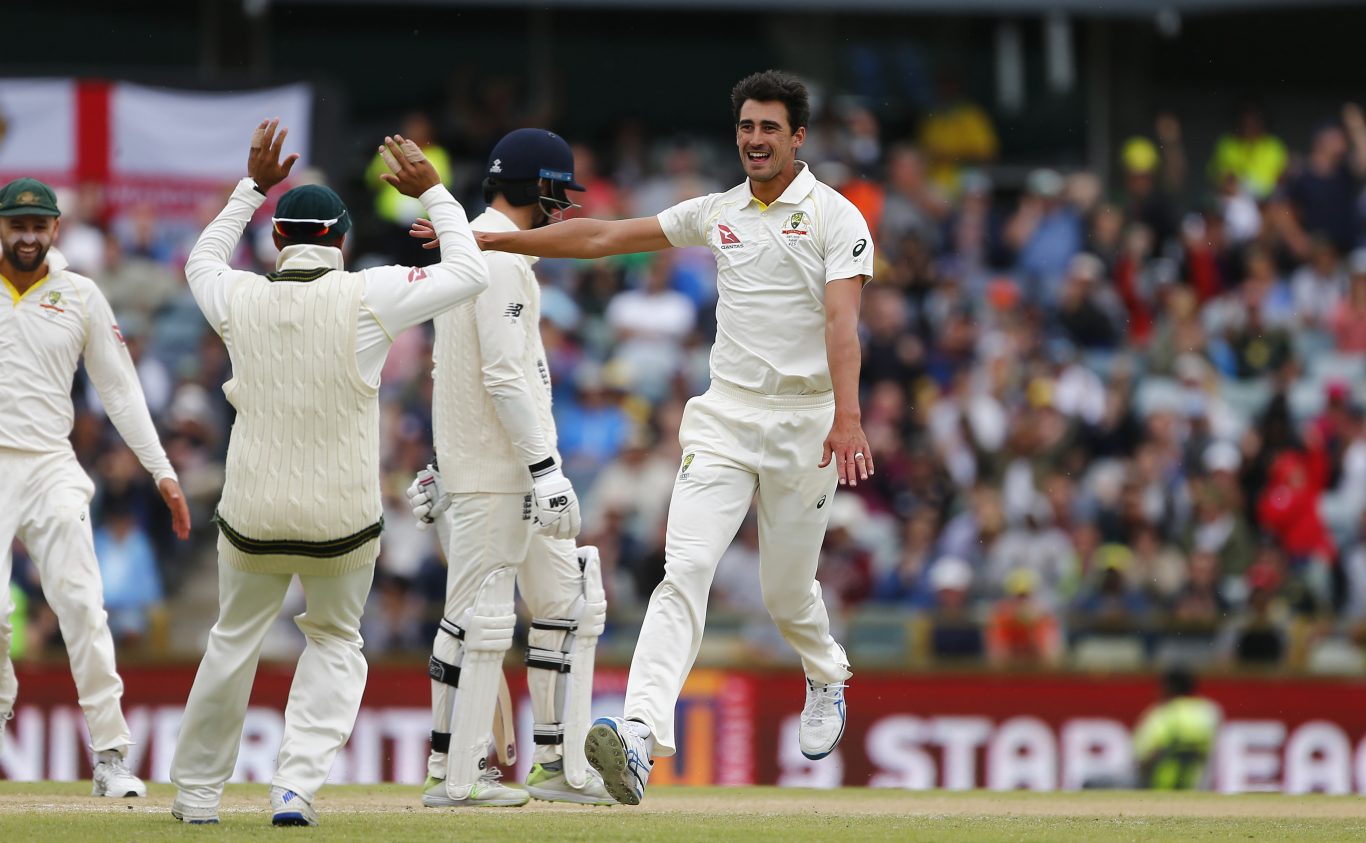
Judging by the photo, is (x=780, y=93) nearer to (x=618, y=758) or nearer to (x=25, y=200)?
(x=618, y=758)

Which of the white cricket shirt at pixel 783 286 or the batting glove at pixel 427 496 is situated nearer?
the white cricket shirt at pixel 783 286

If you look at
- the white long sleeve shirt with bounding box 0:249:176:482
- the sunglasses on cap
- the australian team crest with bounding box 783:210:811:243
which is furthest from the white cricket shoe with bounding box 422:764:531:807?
the australian team crest with bounding box 783:210:811:243

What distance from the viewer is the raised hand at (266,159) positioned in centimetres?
835

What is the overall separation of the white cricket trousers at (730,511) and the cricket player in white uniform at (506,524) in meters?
0.58

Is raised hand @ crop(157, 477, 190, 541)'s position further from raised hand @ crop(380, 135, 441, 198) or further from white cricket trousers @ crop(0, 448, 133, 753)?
raised hand @ crop(380, 135, 441, 198)

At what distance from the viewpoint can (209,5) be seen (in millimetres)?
22766

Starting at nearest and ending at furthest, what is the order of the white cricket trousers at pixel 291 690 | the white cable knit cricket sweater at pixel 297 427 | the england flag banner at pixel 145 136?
the white cable knit cricket sweater at pixel 297 427 < the white cricket trousers at pixel 291 690 < the england flag banner at pixel 145 136

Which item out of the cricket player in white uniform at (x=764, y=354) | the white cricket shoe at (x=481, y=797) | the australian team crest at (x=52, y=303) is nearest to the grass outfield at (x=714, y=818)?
the white cricket shoe at (x=481, y=797)

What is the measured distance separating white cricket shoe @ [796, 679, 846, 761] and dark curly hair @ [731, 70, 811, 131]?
2564 millimetres

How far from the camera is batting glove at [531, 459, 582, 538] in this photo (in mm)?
8789

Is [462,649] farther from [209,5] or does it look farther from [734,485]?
[209,5]

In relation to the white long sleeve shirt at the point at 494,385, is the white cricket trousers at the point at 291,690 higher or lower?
lower

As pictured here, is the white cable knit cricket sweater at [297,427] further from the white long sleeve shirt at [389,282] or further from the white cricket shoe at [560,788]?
the white cricket shoe at [560,788]

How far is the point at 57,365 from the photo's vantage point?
960 centimetres
